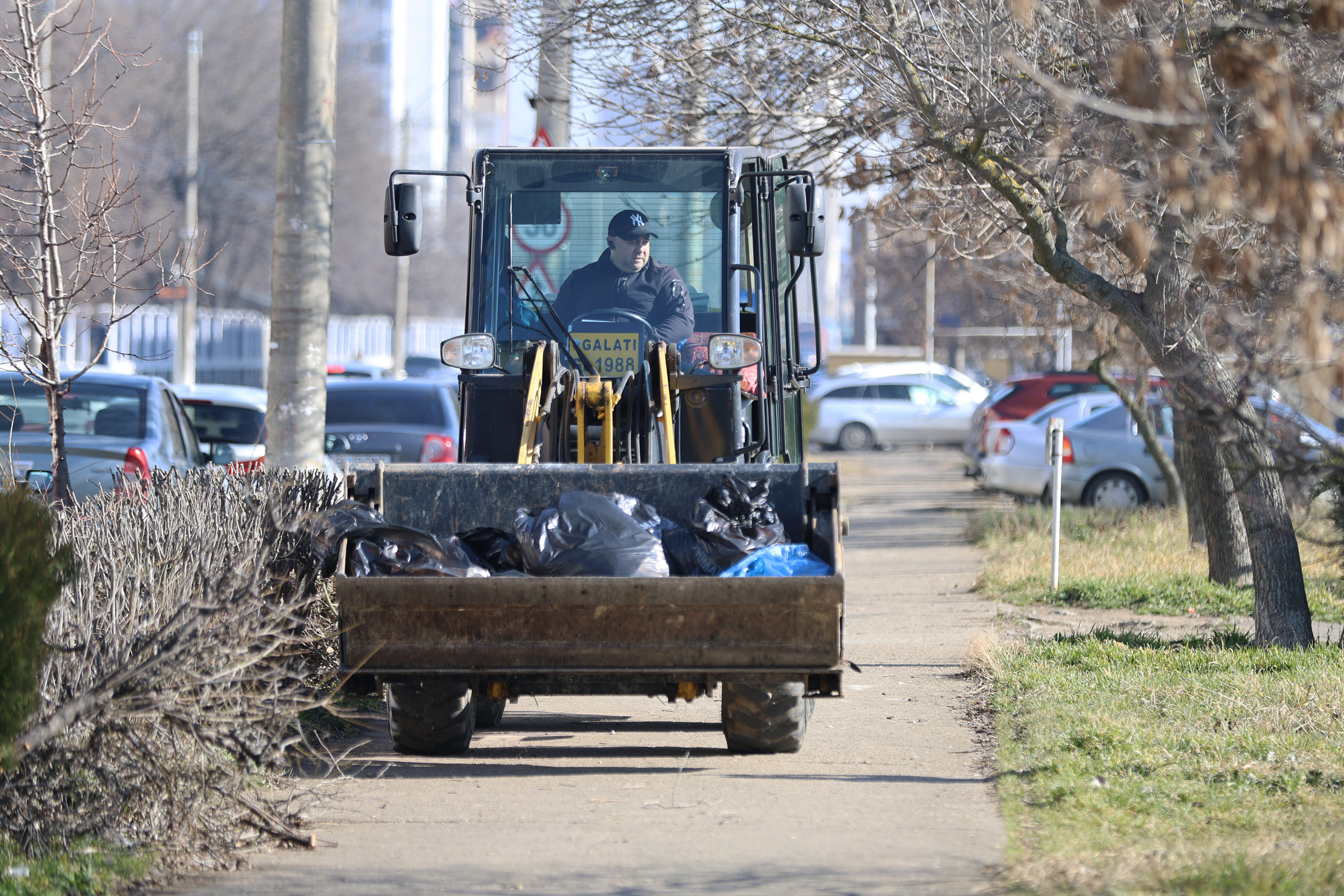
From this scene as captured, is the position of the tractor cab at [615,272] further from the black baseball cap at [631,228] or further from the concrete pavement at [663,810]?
the concrete pavement at [663,810]

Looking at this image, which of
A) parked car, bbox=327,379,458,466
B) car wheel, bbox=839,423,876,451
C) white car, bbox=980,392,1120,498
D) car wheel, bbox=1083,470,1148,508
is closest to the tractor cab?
parked car, bbox=327,379,458,466

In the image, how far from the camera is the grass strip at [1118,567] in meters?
10.9

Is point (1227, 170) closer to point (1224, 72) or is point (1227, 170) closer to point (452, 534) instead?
point (1224, 72)

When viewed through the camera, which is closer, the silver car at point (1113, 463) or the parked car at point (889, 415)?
the silver car at point (1113, 463)

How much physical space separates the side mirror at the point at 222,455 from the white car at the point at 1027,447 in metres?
9.80

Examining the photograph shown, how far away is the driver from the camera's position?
27.2ft

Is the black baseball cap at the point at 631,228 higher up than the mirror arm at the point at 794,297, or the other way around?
the black baseball cap at the point at 631,228

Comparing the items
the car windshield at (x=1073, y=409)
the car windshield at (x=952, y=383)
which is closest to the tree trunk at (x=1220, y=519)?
the car windshield at (x=1073, y=409)

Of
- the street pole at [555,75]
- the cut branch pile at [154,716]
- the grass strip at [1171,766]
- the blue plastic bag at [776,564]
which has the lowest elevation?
the grass strip at [1171,766]

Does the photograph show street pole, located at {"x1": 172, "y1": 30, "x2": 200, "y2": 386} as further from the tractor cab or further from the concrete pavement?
the concrete pavement

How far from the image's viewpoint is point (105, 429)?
35.6 feet

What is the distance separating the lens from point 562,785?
6258 mm

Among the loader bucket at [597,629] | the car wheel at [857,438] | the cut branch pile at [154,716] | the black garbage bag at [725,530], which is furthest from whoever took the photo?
the car wheel at [857,438]

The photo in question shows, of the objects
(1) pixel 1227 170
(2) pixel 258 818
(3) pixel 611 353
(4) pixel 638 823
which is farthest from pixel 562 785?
(1) pixel 1227 170
